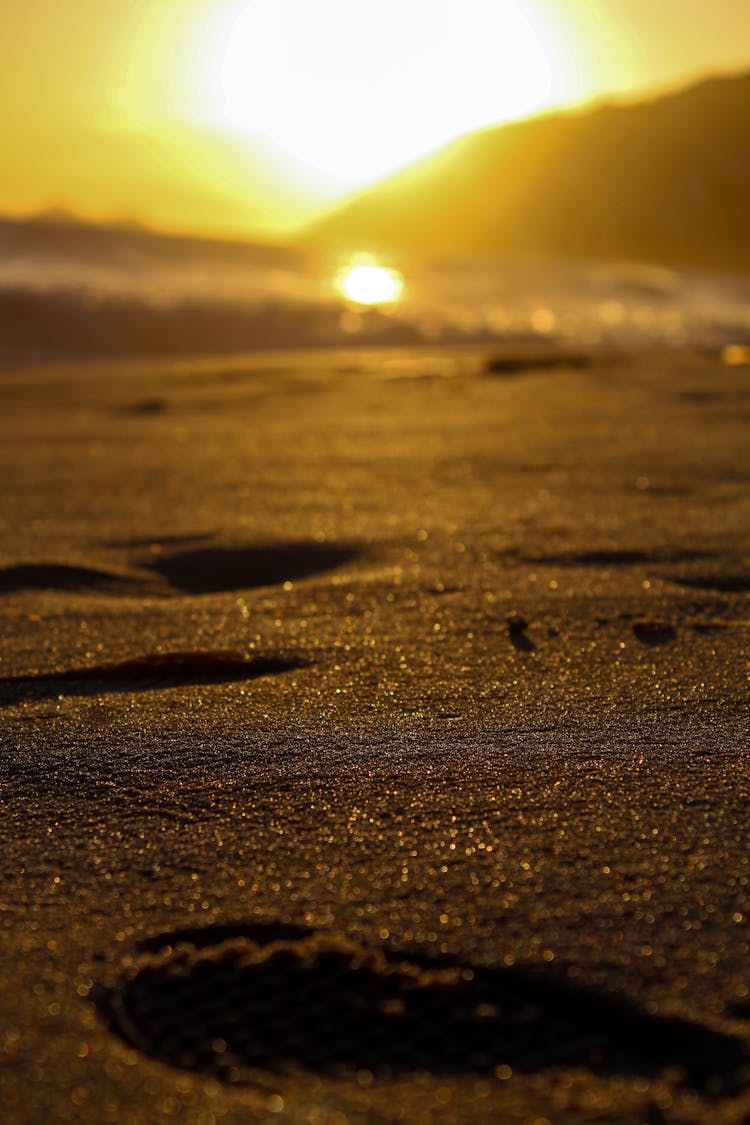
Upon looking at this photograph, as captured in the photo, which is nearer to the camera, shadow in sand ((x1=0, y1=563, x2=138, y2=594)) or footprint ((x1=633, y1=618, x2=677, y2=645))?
footprint ((x1=633, y1=618, x2=677, y2=645))

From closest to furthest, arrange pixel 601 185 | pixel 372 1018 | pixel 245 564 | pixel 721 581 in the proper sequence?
pixel 372 1018, pixel 721 581, pixel 245 564, pixel 601 185

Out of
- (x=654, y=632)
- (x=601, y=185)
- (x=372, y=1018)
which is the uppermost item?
(x=601, y=185)

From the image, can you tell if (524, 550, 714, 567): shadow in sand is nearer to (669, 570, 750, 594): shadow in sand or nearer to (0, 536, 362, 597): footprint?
(669, 570, 750, 594): shadow in sand

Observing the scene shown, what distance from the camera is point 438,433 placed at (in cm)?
387

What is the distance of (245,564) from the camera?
2.13m

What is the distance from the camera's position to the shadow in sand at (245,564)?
6.66 ft

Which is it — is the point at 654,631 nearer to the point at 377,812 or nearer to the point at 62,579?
the point at 377,812

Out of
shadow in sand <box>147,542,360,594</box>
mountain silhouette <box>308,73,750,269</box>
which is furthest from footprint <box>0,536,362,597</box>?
mountain silhouette <box>308,73,750,269</box>

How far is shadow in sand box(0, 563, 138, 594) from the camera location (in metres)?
1.95

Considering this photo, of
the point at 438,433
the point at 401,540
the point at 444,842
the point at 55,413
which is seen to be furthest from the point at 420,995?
the point at 55,413

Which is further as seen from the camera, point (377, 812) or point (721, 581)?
point (721, 581)

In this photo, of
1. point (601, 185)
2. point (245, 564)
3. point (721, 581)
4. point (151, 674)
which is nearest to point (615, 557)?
point (721, 581)

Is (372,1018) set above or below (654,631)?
below

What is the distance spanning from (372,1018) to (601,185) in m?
52.1
